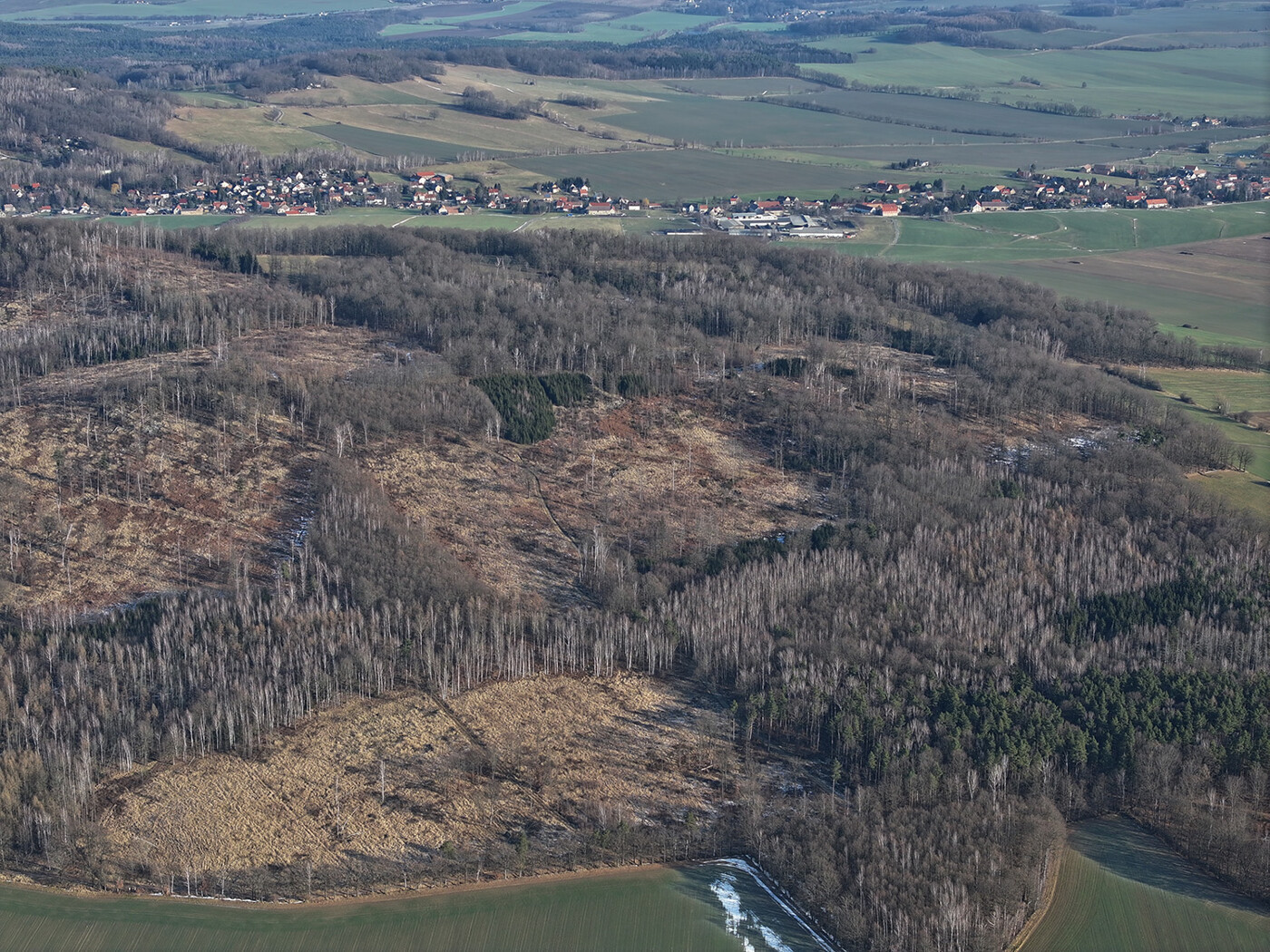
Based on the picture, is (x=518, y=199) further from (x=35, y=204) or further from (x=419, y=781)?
A: (x=419, y=781)


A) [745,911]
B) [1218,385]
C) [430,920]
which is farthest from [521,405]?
[1218,385]

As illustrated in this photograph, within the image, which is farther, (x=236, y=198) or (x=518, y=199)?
(x=518, y=199)

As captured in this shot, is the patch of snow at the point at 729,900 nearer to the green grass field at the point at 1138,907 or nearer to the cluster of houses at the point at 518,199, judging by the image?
the green grass field at the point at 1138,907

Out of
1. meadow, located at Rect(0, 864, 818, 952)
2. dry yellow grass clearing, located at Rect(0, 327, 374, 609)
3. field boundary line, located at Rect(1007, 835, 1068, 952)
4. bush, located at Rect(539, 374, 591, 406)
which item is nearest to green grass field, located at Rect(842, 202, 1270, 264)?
bush, located at Rect(539, 374, 591, 406)

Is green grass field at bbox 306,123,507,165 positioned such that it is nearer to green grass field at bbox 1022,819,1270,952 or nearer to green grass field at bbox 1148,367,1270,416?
green grass field at bbox 1148,367,1270,416

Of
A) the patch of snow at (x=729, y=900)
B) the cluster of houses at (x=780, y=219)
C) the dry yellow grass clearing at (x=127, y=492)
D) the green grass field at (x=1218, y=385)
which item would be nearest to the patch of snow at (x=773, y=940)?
the patch of snow at (x=729, y=900)

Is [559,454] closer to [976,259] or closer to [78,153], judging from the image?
[976,259]
